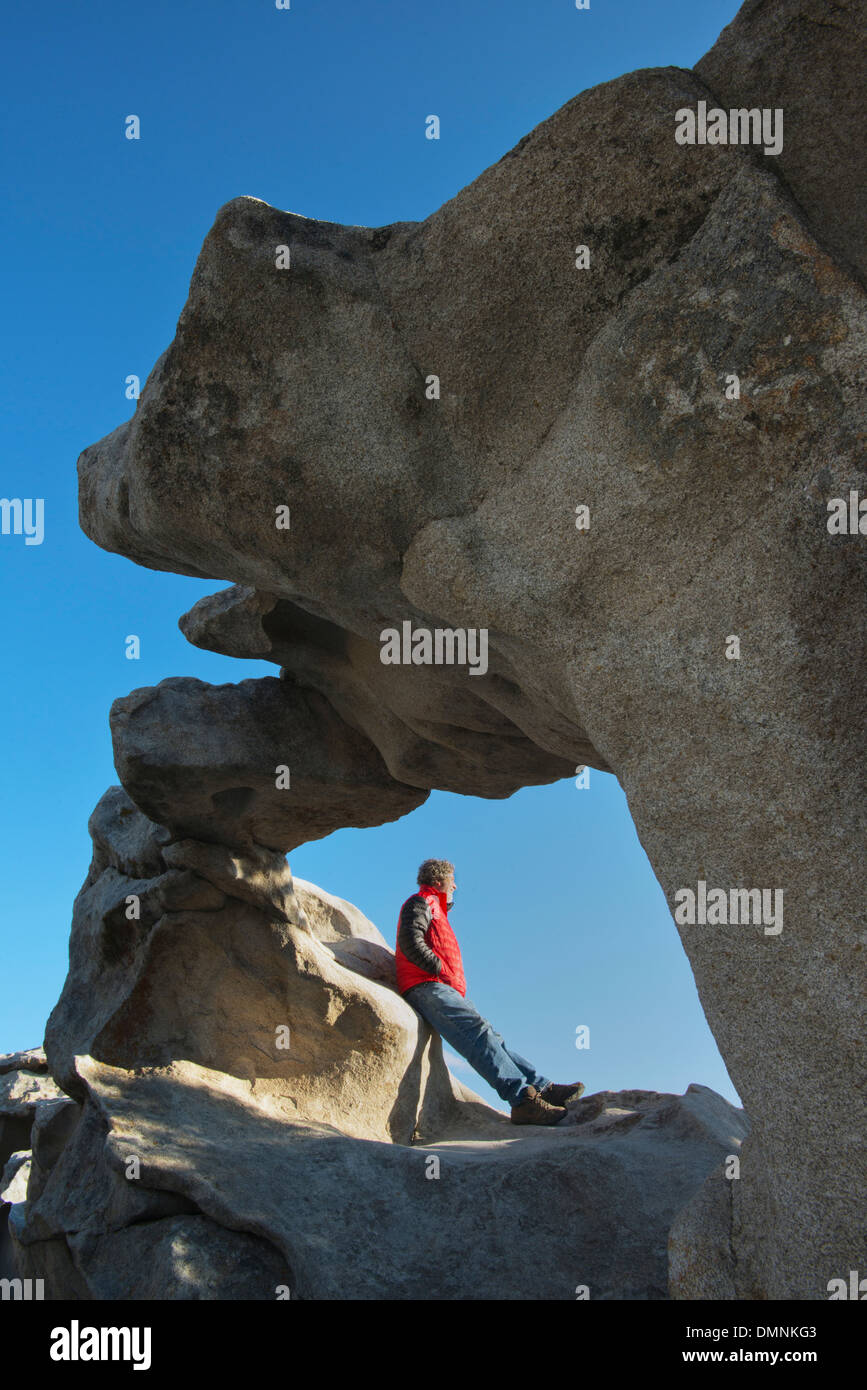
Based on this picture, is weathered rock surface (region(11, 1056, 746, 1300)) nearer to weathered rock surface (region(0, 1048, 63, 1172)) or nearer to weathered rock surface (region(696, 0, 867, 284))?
weathered rock surface (region(0, 1048, 63, 1172))

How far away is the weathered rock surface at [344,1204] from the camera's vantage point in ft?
12.8

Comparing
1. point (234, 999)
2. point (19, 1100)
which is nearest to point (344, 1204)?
point (234, 999)

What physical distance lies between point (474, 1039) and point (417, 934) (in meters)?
0.65

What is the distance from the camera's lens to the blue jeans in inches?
221

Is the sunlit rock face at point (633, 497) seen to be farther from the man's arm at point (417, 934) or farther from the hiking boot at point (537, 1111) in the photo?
the man's arm at point (417, 934)

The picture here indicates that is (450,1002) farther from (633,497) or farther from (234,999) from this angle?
(633,497)

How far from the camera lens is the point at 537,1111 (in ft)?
18.5

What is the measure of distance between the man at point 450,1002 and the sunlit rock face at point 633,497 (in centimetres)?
108

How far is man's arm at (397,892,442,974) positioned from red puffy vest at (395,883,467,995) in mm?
42

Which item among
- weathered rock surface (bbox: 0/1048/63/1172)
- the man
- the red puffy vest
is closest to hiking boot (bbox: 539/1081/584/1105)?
the man

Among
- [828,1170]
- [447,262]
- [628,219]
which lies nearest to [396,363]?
[447,262]

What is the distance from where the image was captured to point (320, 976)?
5.49 meters

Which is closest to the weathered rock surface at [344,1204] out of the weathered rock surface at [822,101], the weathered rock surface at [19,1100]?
the weathered rock surface at [19,1100]
